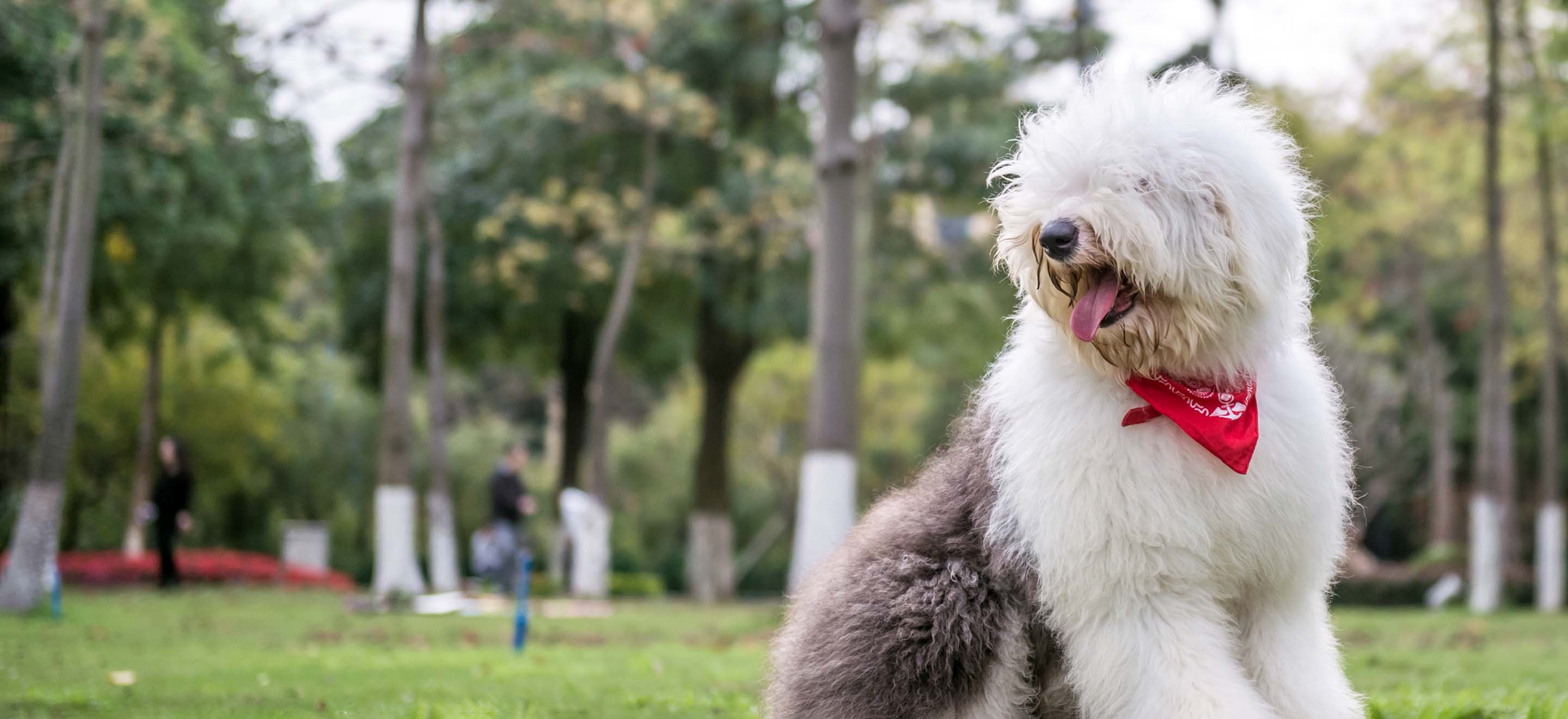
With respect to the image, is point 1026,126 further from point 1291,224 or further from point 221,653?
point 221,653

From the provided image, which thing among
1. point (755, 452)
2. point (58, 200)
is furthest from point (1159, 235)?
point (755, 452)

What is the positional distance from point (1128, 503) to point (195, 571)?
69.7 feet

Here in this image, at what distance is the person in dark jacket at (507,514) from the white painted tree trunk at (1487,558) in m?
12.3

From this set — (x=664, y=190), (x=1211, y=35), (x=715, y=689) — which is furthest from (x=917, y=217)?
(x=715, y=689)

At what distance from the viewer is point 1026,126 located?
391 centimetres

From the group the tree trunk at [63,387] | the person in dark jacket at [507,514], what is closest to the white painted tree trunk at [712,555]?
the person in dark jacket at [507,514]

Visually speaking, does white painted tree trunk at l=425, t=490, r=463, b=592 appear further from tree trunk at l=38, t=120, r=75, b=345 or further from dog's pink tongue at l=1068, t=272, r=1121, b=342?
dog's pink tongue at l=1068, t=272, r=1121, b=342

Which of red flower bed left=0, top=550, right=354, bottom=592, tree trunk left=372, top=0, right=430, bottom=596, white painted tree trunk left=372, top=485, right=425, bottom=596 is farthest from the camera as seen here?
red flower bed left=0, top=550, right=354, bottom=592

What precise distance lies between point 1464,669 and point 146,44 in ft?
49.6

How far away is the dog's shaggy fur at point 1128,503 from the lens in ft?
11.1

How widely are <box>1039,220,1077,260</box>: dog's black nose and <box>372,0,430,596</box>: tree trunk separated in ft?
43.7

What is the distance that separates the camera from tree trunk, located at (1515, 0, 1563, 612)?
58.4ft

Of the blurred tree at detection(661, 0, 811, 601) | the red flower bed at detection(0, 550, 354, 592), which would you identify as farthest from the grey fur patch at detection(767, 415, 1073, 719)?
the red flower bed at detection(0, 550, 354, 592)

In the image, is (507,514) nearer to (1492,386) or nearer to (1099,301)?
(1492,386)
